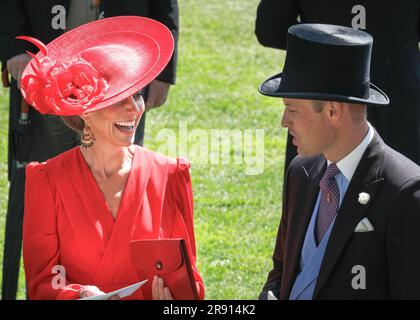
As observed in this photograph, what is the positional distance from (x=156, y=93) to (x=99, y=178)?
1738mm

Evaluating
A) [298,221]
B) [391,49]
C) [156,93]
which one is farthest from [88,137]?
[391,49]

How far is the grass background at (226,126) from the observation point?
7934 millimetres

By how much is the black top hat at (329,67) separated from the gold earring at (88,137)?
1.02 meters

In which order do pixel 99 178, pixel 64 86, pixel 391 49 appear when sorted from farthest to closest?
pixel 391 49 → pixel 99 178 → pixel 64 86

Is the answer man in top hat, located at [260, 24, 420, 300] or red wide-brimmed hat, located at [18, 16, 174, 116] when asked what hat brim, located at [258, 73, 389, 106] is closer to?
man in top hat, located at [260, 24, 420, 300]

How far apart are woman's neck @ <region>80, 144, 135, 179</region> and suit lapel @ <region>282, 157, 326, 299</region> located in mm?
889

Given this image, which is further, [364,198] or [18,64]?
[18,64]

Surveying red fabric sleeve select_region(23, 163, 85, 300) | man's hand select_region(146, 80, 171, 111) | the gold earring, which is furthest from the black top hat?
man's hand select_region(146, 80, 171, 111)

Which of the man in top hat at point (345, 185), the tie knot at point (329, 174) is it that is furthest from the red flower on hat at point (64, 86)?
the tie knot at point (329, 174)

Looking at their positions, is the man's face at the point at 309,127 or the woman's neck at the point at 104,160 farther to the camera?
the woman's neck at the point at 104,160

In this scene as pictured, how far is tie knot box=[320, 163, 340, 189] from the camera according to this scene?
4.54 metres

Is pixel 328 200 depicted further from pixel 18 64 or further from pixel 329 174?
pixel 18 64

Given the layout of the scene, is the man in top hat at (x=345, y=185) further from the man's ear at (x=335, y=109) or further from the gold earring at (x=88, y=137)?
the gold earring at (x=88, y=137)

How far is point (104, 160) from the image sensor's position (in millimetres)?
5133
